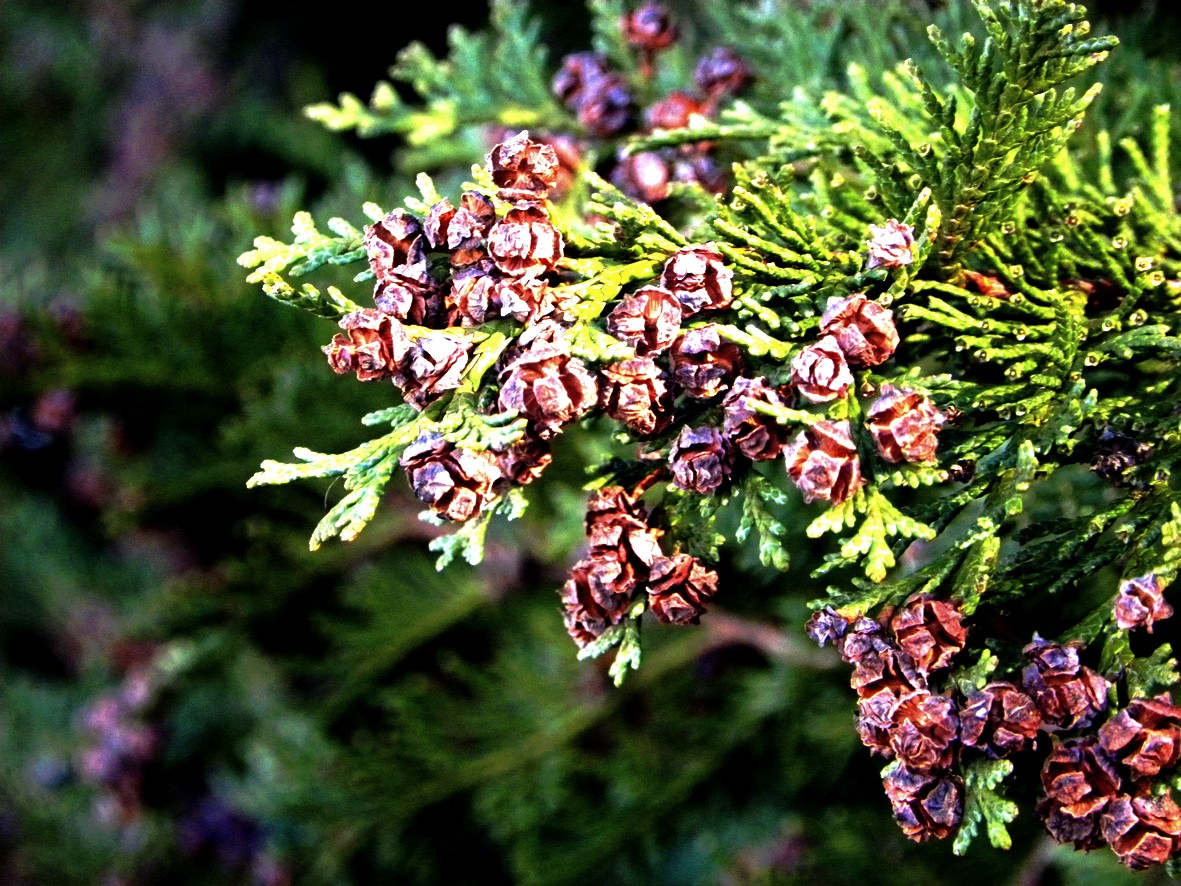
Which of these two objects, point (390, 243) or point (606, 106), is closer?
point (390, 243)

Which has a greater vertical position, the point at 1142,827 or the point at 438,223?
the point at 438,223

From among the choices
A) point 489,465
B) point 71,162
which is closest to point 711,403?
point 489,465

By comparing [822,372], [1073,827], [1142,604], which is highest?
[822,372]

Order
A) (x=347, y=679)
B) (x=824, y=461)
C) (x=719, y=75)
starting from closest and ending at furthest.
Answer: (x=824, y=461), (x=719, y=75), (x=347, y=679)

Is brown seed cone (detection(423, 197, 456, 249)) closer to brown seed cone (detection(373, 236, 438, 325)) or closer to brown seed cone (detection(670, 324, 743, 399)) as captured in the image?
brown seed cone (detection(373, 236, 438, 325))

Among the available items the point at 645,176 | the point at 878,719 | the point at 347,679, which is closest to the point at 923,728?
the point at 878,719

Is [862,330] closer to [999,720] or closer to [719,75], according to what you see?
[999,720]

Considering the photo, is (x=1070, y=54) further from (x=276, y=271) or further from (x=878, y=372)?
(x=276, y=271)
